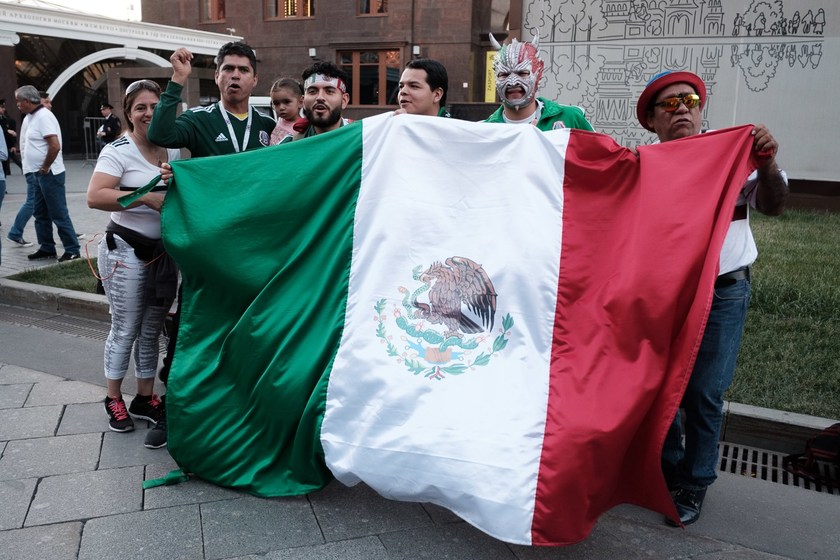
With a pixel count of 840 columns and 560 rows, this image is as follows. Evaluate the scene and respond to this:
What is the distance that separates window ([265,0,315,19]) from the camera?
30031 mm

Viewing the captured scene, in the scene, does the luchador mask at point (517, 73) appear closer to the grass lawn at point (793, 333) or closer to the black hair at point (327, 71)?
the black hair at point (327, 71)

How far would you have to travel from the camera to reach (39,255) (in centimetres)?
823

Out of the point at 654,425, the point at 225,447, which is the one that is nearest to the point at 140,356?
the point at 225,447

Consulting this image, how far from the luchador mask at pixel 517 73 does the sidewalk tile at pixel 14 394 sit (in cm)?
348

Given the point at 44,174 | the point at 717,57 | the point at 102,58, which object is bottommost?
the point at 44,174

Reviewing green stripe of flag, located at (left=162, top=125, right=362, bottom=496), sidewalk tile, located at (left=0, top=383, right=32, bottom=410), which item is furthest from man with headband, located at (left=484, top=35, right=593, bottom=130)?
sidewalk tile, located at (left=0, top=383, right=32, bottom=410)

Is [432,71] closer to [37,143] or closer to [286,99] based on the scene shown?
[286,99]

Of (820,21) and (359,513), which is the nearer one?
(359,513)

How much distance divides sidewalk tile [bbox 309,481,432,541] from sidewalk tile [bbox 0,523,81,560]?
1001 mm

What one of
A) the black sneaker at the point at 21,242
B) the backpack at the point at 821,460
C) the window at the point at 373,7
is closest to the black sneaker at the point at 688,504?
the backpack at the point at 821,460

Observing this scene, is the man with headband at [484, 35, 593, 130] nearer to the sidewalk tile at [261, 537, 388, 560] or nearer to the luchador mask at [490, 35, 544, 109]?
the luchador mask at [490, 35, 544, 109]

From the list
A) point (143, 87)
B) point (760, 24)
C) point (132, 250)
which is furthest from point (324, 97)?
point (760, 24)

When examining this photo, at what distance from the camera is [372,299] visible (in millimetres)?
3227

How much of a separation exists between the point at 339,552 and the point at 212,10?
110 ft
